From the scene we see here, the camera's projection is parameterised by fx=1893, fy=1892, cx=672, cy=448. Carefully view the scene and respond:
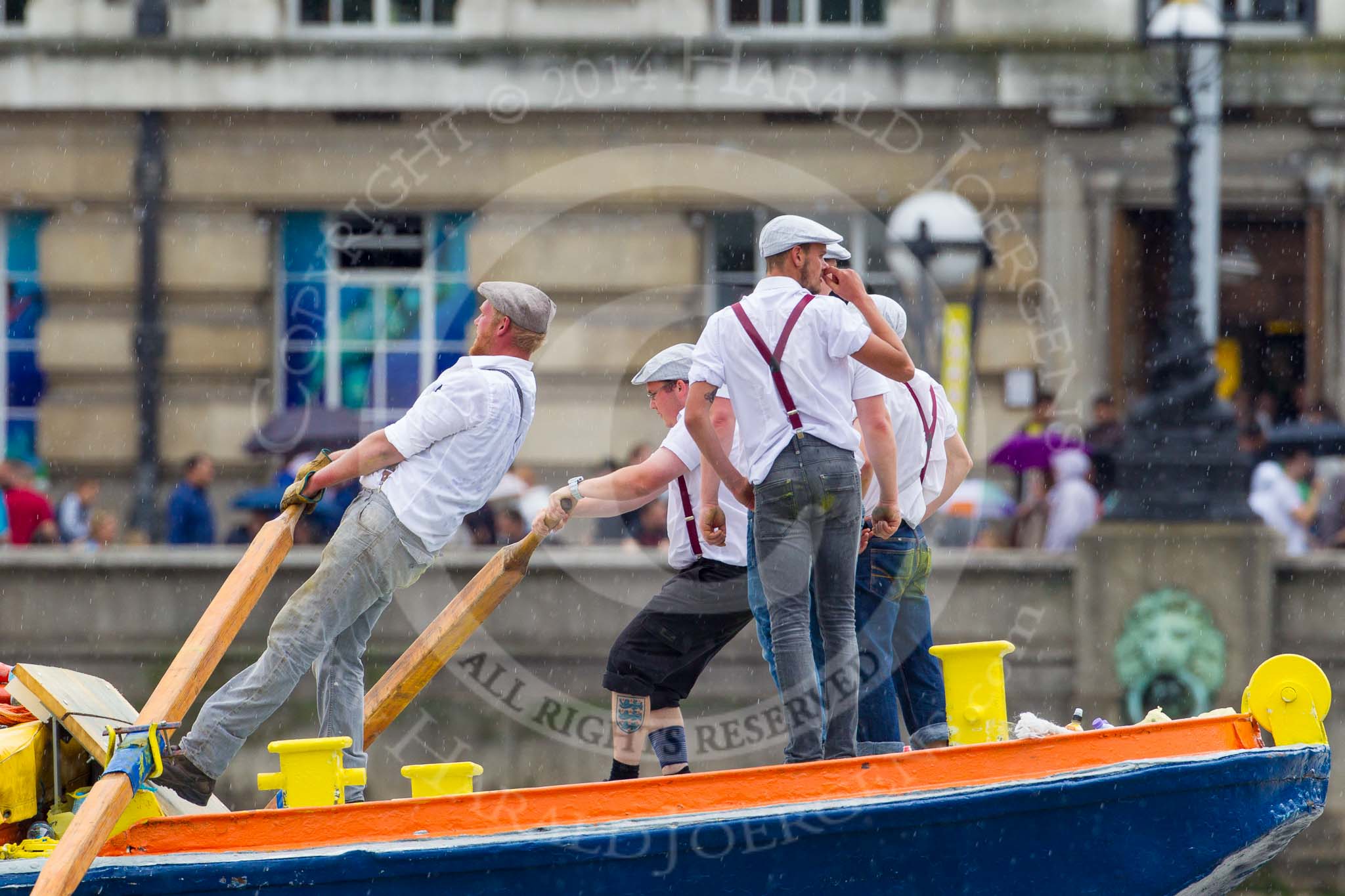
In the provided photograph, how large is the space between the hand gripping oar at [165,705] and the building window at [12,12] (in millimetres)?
13502

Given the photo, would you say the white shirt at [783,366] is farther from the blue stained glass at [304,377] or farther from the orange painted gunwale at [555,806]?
the blue stained glass at [304,377]

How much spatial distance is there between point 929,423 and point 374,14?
42.2ft

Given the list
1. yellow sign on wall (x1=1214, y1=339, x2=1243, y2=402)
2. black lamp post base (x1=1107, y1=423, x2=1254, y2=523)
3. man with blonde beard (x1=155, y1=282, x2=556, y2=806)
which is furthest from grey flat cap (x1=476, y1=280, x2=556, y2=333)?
yellow sign on wall (x1=1214, y1=339, x2=1243, y2=402)

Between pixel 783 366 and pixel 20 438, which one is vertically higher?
pixel 783 366

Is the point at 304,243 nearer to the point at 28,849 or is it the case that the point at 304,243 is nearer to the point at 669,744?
the point at 669,744

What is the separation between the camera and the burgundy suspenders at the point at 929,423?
7887 mm

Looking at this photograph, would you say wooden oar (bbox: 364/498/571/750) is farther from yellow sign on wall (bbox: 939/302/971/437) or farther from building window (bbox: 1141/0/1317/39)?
building window (bbox: 1141/0/1317/39)

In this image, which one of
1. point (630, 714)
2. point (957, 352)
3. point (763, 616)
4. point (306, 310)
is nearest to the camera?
point (763, 616)

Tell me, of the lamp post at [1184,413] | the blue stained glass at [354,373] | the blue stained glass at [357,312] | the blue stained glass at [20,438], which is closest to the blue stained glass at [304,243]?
the blue stained glass at [357,312]

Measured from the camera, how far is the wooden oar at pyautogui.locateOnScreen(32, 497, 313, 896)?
6359 millimetres

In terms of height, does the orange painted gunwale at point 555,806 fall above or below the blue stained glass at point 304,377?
below

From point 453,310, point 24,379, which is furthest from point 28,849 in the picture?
point 24,379

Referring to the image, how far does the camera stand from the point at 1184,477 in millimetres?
12797

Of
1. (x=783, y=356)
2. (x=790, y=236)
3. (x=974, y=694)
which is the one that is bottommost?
(x=974, y=694)
